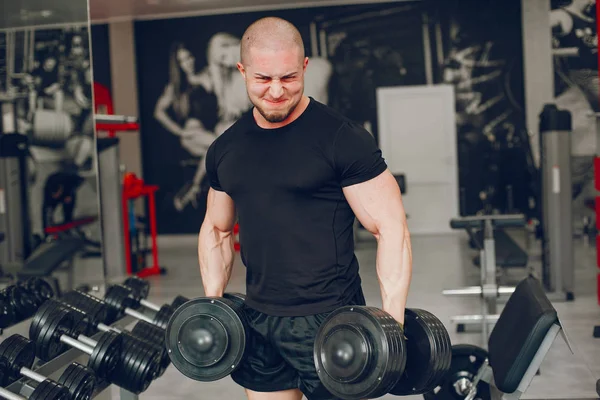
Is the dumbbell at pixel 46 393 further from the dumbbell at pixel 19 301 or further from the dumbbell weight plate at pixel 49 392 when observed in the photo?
the dumbbell at pixel 19 301

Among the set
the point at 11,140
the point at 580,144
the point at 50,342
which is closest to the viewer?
the point at 50,342

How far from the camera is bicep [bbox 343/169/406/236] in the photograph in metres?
1.79

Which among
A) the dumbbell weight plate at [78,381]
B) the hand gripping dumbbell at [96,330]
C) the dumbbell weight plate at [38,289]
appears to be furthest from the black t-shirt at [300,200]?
the dumbbell weight plate at [38,289]

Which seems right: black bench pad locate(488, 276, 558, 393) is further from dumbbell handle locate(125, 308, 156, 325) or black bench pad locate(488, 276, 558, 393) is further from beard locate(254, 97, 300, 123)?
dumbbell handle locate(125, 308, 156, 325)

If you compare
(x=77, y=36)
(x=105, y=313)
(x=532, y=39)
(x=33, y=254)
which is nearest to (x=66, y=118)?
(x=77, y=36)

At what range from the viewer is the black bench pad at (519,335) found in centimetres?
224

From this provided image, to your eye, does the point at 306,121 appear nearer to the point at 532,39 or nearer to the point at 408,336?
the point at 408,336

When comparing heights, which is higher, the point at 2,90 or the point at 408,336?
the point at 2,90

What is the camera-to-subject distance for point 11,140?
321 cm

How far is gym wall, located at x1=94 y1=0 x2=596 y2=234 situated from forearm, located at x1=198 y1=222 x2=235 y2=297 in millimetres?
7256

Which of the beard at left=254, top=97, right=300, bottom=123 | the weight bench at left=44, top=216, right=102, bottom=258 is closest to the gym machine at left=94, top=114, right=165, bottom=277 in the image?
the weight bench at left=44, top=216, right=102, bottom=258

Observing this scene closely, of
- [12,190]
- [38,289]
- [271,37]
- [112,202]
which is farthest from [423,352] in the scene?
[112,202]

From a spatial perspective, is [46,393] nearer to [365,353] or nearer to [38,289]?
[38,289]

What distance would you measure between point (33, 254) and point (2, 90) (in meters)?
0.75
